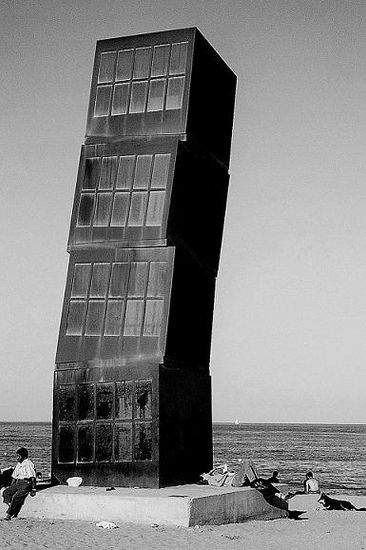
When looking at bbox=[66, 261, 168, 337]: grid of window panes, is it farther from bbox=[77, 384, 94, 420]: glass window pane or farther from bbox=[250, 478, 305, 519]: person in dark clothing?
bbox=[250, 478, 305, 519]: person in dark clothing

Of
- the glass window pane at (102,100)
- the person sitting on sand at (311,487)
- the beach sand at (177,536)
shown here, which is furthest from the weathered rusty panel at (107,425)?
the person sitting on sand at (311,487)

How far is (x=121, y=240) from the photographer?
79.3 feet

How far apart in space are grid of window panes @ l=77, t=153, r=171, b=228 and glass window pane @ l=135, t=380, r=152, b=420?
388 cm

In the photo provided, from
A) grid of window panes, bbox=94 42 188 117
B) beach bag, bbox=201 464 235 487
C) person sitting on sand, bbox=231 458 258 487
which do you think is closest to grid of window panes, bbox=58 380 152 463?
beach bag, bbox=201 464 235 487

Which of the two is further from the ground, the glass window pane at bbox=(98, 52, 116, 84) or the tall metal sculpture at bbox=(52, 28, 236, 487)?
the glass window pane at bbox=(98, 52, 116, 84)

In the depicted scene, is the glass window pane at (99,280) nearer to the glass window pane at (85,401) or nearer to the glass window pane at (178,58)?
the glass window pane at (85,401)

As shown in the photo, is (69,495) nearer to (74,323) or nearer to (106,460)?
(106,460)

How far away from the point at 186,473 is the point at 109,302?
4.52m

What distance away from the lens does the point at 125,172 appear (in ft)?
80.5

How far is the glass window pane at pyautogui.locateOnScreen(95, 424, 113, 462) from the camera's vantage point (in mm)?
23281

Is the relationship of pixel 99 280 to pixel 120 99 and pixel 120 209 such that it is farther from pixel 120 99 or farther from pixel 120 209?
pixel 120 99

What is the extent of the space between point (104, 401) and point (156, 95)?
7.77 m

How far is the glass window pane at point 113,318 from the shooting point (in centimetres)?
2369

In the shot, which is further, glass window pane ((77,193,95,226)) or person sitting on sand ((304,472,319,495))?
person sitting on sand ((304,472,319,495))
